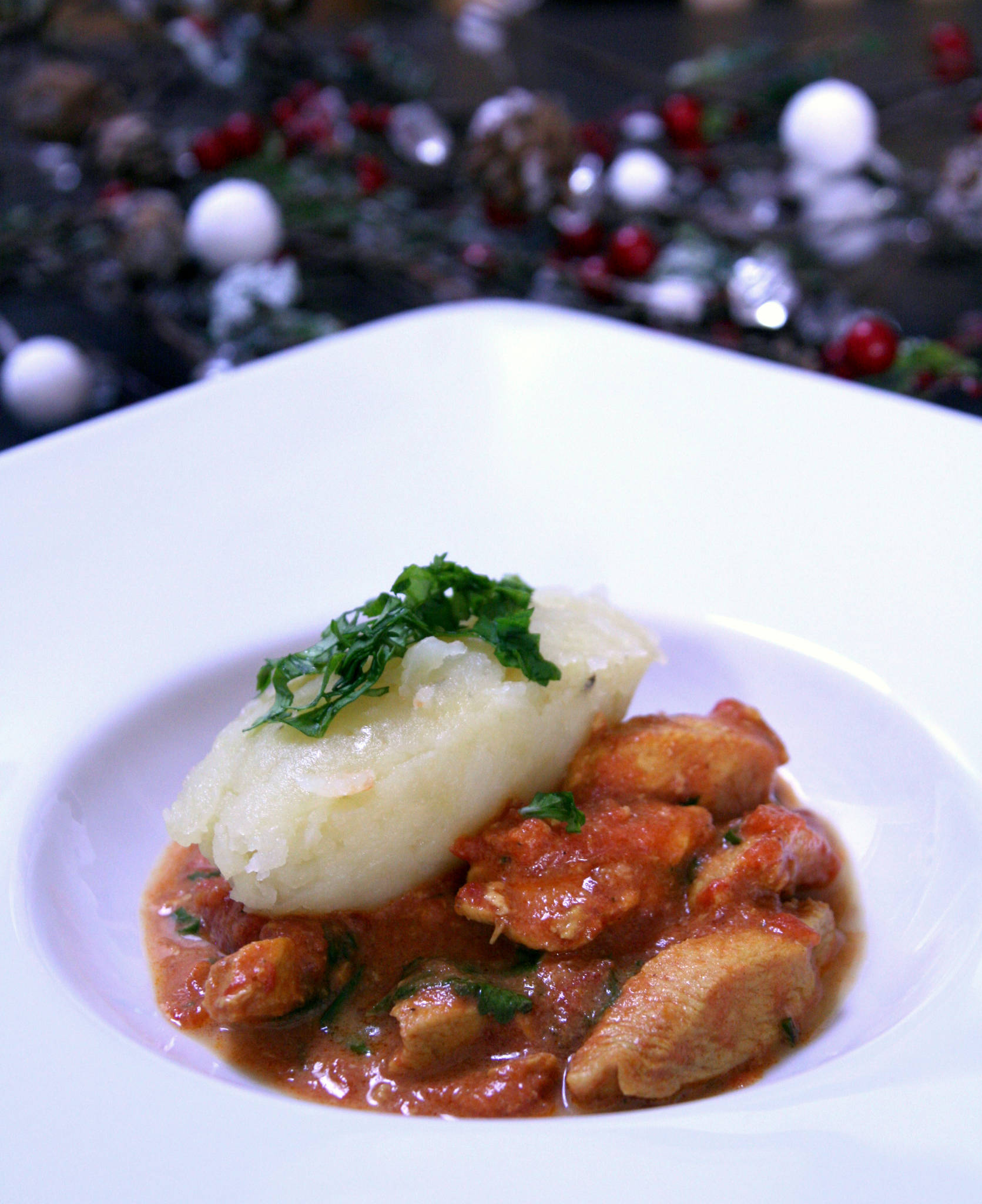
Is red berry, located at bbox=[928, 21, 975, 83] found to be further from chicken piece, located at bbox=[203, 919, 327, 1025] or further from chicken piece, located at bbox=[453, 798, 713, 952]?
chicken piece, located at bbox=[203, 919, 327, 1025]

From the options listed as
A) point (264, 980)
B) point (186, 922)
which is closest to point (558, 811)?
point (264, 980)

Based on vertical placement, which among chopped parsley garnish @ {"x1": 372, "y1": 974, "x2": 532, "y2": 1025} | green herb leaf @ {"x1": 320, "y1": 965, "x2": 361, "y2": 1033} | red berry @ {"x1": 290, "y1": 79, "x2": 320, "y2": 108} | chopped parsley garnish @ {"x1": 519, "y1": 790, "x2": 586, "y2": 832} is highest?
red berry @ {"x1": 290, "y1": 79, "x2": 320, "y2": 108}

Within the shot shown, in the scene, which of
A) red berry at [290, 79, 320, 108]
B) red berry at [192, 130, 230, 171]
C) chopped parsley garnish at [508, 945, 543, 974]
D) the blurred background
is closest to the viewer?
chopped parsley garnish at [508, 945, 543, 974]

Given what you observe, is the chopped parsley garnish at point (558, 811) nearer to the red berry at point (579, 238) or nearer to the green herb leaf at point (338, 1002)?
the green herb leaf at point (338, 1002)

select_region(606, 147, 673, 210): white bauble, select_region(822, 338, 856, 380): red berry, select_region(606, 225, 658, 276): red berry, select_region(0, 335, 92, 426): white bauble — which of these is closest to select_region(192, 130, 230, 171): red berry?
select_region(0, 335, 92, 426): white bauble

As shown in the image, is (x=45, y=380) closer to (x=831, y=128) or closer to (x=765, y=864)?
(x=765, y=864)

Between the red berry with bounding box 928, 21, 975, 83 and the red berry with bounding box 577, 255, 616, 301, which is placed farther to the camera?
the red berry with bounding box 928, 21, 975, 83

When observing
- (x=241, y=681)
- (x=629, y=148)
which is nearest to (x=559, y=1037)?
(x=241, y=681)
